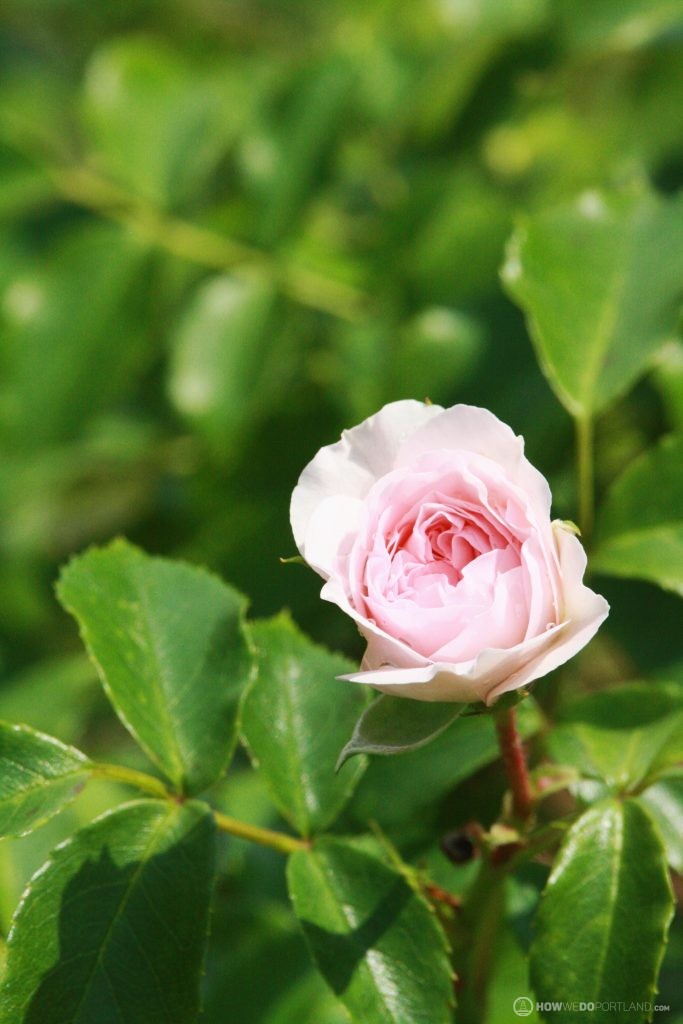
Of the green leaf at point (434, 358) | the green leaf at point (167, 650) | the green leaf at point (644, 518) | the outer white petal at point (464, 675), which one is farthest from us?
the green leaf at point (434, 358)

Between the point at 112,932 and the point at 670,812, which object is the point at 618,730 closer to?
the point at 670,812

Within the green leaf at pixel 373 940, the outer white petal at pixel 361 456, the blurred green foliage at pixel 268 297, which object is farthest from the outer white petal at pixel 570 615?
the blurred green foliage at pixel 268 297

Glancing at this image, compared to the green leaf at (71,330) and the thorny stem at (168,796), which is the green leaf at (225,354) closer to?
the green leaf at (71,330)

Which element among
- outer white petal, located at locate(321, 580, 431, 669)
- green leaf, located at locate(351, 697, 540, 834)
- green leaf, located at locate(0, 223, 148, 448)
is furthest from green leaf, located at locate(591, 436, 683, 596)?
green leaf, located at locate(0, 223, 148, 448)

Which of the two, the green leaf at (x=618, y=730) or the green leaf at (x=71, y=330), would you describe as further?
the green leaf at (x=71, y=330)

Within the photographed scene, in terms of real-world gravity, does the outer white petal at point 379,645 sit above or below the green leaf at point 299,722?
above

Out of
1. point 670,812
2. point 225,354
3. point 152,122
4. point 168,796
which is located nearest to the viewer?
point 168,796

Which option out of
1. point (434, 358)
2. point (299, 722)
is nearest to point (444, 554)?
point (299, 722)

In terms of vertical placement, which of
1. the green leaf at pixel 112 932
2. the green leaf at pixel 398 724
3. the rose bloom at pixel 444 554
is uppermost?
the rose bloom at pixel 444 554
